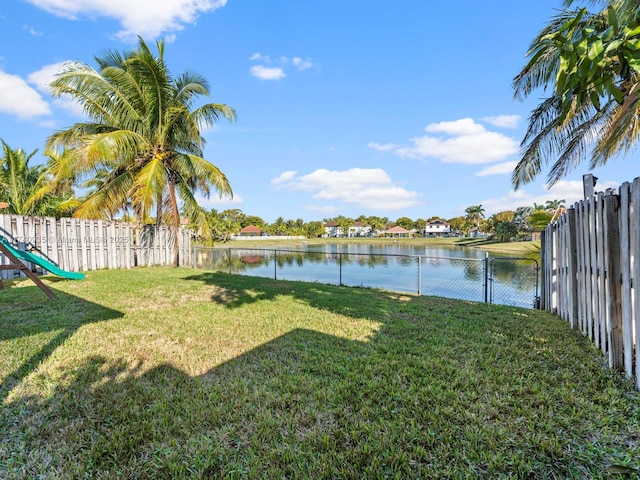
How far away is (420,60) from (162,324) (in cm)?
1098

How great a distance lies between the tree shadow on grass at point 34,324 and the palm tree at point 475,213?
286 ft

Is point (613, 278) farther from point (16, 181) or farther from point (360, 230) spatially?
point (360, 230)

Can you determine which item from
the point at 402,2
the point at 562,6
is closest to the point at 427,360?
the point at 562,6

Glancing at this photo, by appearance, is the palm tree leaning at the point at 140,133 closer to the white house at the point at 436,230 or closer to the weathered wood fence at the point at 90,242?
the weathered wood fence at the point at 90,242

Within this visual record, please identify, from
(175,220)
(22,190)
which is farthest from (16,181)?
(175,220)

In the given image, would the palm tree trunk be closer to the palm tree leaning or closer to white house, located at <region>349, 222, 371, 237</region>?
the palm tree leaning

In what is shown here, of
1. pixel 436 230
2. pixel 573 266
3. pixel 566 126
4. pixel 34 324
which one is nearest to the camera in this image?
pixel 573 266

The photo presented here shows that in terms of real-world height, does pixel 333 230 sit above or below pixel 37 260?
above

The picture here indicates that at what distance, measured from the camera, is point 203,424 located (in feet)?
6.66

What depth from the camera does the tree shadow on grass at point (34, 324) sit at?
2896 mm

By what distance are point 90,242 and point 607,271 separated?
39.7 feet

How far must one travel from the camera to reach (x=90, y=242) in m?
9.92

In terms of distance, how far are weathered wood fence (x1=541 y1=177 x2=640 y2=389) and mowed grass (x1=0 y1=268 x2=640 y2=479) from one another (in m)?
0.24

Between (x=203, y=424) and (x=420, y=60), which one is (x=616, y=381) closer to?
(x=203, y=424)
